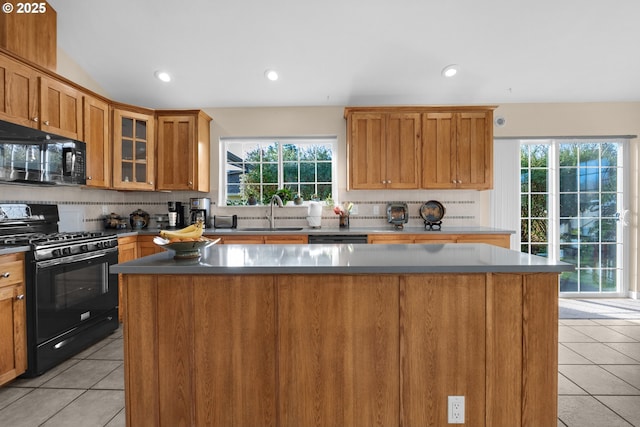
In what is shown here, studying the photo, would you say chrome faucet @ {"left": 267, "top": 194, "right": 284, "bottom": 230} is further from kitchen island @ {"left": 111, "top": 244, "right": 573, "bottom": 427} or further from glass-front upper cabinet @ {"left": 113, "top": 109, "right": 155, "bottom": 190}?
kitchen island @ {"left": 111, "top": 244, "right": 573, "bottom": 427}

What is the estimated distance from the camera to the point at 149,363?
1.56 m

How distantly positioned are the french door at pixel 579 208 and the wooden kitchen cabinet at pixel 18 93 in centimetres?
529

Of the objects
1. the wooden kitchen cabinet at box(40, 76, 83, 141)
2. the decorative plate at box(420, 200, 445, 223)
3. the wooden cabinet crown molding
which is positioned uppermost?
the wooden cabinet crown molding

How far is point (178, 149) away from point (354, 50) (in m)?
2.32

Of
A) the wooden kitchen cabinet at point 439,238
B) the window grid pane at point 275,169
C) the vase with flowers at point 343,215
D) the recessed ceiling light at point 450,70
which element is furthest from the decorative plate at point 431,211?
the recessed ceiling light at point 450,70

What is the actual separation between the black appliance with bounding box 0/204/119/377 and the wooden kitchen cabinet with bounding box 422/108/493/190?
3.47m

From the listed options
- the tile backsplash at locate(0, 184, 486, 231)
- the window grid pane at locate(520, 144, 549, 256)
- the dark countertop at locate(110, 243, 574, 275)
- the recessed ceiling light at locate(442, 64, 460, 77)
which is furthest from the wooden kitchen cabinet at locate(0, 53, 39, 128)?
the window grid pane at locate(520, 144, 549, 256)

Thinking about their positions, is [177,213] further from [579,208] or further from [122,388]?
[579,208]

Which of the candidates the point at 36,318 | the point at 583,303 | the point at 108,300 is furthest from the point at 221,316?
the point at 583,303

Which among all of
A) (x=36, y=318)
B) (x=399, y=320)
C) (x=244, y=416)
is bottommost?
(x=244, y=416)

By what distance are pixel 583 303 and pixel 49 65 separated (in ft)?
20.8

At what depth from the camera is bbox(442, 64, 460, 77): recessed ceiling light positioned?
3.82m

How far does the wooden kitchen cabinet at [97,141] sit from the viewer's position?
3.44 meters

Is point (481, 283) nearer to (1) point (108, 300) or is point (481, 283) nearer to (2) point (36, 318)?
(2) point (36, 318)
